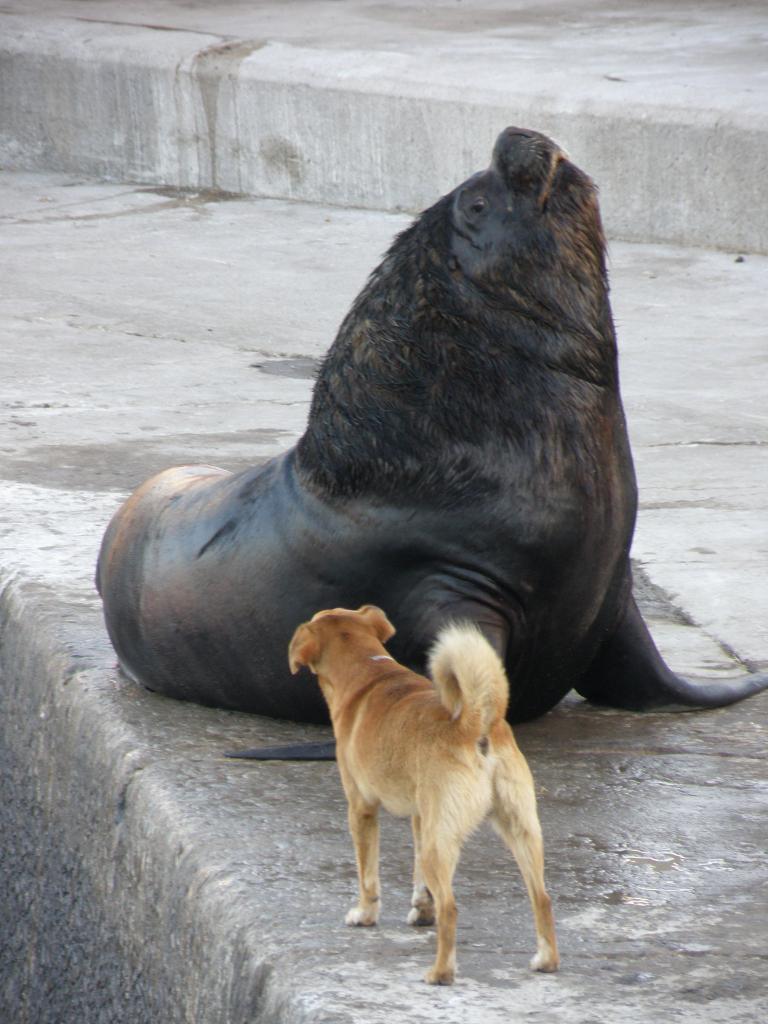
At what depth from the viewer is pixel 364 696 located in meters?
2.64

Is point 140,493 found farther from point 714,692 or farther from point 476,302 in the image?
point 714,692

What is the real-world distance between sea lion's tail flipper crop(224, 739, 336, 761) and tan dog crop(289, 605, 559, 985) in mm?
628

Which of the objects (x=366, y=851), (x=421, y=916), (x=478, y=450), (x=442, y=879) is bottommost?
(x=421, y=916)

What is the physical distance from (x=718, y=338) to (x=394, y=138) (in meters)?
2.93

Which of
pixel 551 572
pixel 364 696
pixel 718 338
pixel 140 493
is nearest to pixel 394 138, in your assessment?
pixel 718 338

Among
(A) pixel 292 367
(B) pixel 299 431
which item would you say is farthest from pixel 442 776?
(A) pixel 292 367

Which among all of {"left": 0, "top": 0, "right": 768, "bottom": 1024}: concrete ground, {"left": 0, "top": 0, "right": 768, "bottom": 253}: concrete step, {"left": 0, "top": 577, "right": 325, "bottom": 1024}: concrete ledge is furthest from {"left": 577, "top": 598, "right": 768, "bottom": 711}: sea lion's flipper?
{"left": 0, "top": 0, "right": 768, "bottom": 253}: concrete step

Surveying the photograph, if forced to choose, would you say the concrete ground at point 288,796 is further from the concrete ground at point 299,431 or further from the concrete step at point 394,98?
the concrete step at point 394,98

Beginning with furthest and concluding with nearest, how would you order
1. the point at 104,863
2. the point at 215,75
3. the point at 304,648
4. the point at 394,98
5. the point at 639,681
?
1. the point at 215,75
2. the point at 394,98
3. the point at 639,681
4. the point at 104,863
5. the point at 304,648

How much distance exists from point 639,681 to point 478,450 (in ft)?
2.09

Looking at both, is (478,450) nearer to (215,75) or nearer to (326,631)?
(326,631)

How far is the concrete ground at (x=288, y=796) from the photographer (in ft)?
8.27

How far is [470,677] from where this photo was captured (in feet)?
7.70

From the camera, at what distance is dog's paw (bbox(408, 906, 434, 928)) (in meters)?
2.60
